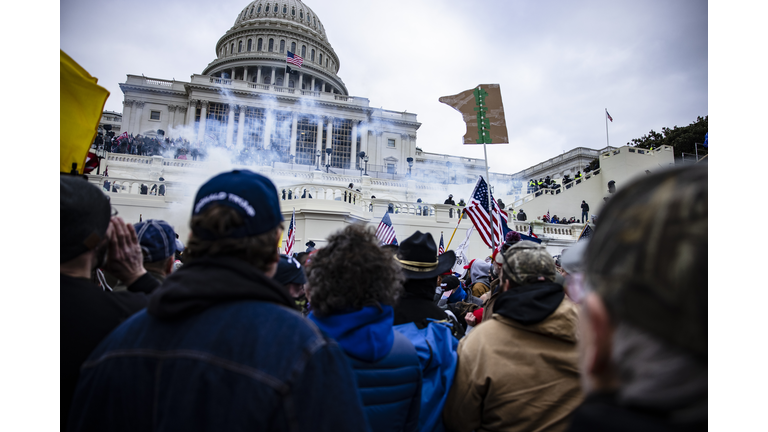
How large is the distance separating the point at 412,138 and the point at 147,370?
181 ft

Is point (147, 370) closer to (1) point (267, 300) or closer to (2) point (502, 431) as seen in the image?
(1) point (267, 300)

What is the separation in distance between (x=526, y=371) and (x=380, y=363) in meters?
0.80

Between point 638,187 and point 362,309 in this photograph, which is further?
point 362,309

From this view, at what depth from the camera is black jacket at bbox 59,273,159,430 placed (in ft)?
5.15

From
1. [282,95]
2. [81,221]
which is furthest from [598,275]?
[282,95]

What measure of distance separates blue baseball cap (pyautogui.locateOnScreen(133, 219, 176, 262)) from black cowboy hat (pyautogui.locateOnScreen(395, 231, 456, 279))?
1462 millimetres

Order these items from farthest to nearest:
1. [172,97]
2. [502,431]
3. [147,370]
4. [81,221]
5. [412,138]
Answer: [412,138]
[172,97]
[502,431]
[81,221]
[147,370]

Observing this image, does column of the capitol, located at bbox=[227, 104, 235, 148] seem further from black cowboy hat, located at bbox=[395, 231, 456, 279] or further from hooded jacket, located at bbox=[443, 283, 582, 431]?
hooded jacket, located at bbox=[443, 283, 582, 431]

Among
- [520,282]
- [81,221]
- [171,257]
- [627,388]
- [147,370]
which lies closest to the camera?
[627,388]

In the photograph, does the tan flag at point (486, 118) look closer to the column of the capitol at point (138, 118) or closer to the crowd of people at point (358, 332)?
the crowd of people at point (358, 332)

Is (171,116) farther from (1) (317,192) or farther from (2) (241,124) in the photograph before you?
(1) (317,192)

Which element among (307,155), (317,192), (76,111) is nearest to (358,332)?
(76,111)

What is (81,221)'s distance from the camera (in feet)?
5.85

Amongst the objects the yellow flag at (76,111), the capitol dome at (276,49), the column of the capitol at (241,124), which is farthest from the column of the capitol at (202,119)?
the yellow flag at (76,111)
